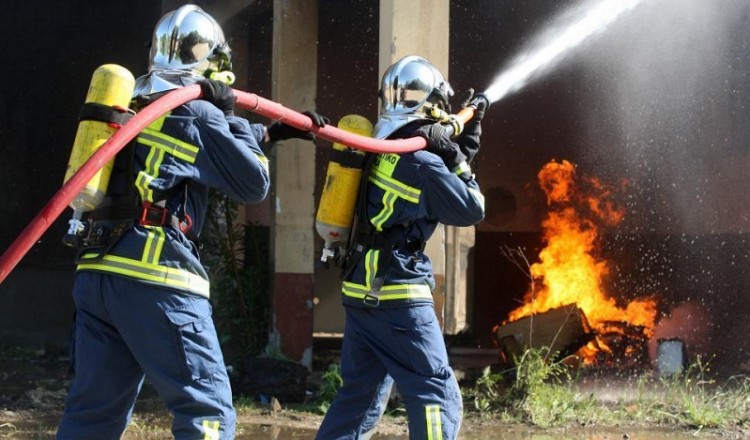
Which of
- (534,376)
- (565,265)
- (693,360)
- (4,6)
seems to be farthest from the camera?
(565,265)

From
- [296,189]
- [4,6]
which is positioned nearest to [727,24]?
[296,189]

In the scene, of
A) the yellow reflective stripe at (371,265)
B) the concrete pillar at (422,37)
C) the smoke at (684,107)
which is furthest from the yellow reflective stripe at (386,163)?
the smoke at (684,107)

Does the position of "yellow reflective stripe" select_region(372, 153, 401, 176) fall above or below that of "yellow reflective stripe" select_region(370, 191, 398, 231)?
above

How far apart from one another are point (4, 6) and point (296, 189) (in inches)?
150

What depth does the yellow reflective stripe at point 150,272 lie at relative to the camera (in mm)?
3738

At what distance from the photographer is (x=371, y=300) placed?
177 inches

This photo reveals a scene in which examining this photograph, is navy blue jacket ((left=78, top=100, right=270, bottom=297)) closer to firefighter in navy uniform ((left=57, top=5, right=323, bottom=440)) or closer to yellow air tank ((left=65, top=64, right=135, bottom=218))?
firefighter in navy uniform ((left=57, top=5, right=323, bottom=440))

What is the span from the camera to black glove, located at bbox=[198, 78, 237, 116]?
12.8 feet

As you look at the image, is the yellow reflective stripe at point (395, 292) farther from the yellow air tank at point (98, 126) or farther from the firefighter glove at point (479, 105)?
the yellow air tank at point (98, 126)

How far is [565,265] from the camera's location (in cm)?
1073

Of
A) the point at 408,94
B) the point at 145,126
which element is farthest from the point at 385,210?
the point at 145,126

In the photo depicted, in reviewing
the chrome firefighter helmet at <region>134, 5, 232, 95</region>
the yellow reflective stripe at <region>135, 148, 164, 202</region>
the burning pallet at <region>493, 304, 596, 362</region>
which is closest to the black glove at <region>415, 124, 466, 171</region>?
the chrome firefighter helmet at <region>134, 5, 232, 95</region>

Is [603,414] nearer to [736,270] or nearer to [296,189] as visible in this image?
[296,189]

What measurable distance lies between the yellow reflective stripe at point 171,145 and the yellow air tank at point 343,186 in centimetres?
104
